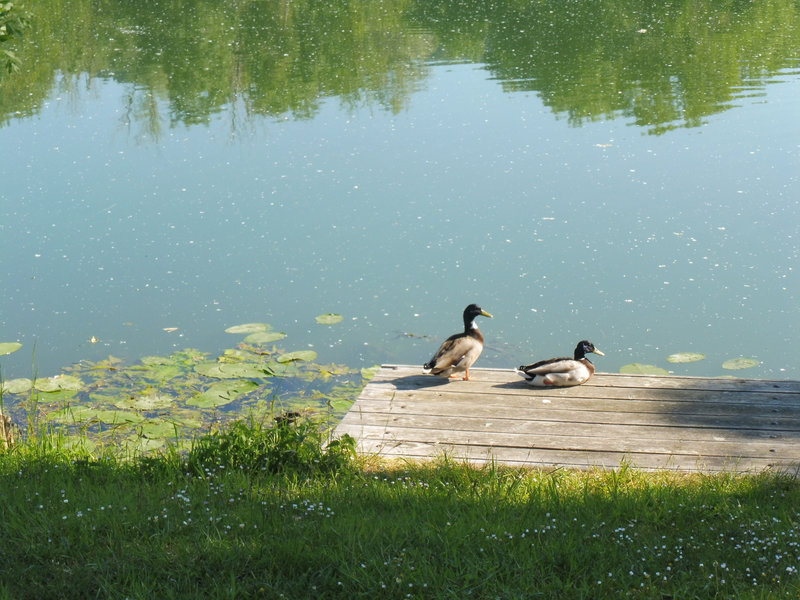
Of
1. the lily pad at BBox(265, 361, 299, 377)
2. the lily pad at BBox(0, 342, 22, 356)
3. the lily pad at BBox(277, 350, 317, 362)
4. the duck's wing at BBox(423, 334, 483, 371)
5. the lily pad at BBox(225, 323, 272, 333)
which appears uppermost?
the duck's wing at BBox(423, 334, 483, 371)

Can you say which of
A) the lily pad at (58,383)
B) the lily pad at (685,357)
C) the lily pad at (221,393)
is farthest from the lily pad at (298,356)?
the lily pad at (685,357)

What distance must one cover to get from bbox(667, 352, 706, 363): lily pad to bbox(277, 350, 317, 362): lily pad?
3004 mm

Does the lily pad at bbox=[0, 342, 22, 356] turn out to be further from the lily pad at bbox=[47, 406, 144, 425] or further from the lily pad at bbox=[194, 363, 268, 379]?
the lily pad at bbox=[194, 363, 268, 379]

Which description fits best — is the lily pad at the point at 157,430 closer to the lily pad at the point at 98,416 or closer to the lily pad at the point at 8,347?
the lily pad at the point at 98,416

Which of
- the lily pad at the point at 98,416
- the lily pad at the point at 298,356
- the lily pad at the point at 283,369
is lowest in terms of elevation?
the lily pad at the point at 98,416

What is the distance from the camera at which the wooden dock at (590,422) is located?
5.10m

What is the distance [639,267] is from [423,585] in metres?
6.44

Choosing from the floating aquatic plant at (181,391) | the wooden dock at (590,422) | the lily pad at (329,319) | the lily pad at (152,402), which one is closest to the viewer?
the wooden dock at (590,422)

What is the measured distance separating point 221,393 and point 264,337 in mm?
1138

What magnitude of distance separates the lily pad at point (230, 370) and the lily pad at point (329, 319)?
104 centimetres

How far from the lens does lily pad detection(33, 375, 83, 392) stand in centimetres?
707

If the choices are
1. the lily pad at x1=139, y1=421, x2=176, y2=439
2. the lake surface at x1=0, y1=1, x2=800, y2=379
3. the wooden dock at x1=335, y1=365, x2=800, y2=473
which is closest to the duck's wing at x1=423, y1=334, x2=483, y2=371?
the wooden dock at x1=335, y1=365, x2=800, y2=473

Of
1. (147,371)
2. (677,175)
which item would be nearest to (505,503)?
(147,371)

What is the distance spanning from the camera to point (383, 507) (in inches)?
166
